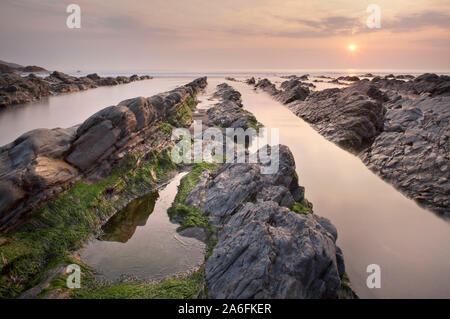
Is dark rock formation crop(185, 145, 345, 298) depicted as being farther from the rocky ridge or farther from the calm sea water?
the calm sea water

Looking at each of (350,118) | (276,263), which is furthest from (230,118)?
(276,263)

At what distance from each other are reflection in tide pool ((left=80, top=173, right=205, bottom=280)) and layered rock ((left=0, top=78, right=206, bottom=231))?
9.07 ft

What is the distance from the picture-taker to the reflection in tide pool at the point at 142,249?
26.7 ft

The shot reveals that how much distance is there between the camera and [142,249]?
9117 mm

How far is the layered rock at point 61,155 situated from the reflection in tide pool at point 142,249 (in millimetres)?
2766

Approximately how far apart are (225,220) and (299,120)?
1067 inches

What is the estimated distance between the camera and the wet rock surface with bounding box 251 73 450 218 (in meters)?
14.0

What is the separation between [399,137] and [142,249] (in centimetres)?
2013

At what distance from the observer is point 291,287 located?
5.96m

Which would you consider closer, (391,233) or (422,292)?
(422,292)

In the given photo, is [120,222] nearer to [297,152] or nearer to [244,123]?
[297,152]

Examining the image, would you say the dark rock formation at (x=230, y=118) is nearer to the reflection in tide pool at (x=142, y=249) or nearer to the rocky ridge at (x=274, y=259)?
the reflection in tide pool at (x=142, y=249)

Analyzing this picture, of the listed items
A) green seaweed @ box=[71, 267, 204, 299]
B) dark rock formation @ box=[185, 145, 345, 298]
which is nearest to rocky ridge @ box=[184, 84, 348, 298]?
dark rock formation @ box=[185, 145, 345, 298]
